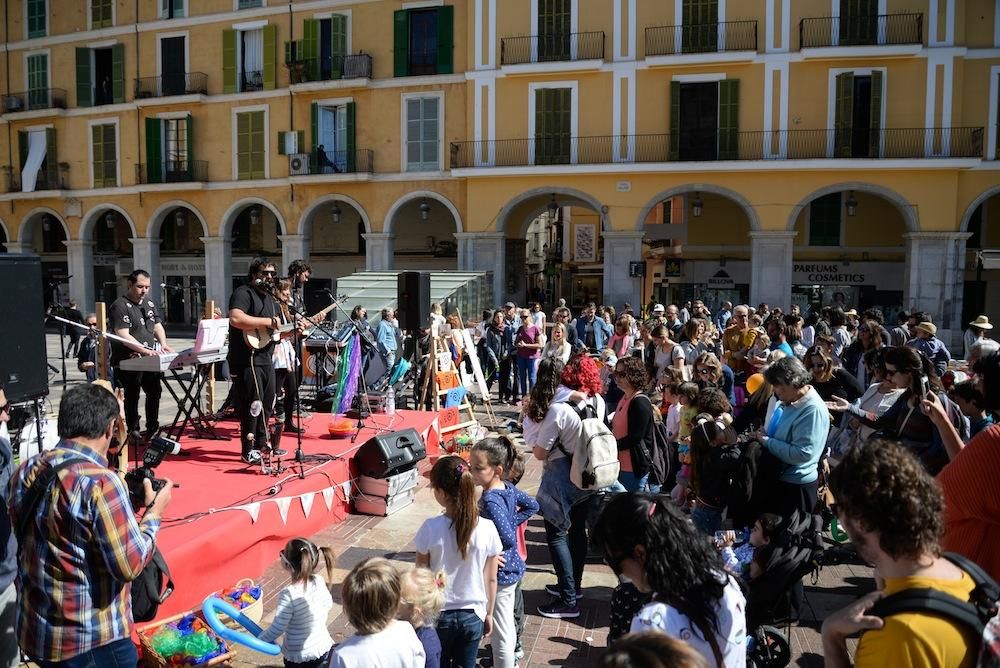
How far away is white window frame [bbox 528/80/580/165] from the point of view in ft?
70.9

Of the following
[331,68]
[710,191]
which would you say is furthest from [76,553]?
[331,68]

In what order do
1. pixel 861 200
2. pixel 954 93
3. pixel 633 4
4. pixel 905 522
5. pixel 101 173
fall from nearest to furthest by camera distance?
pixel 905 522
pixel 954 93
pixel 633 4
pixel 861 200
pixel 101 173

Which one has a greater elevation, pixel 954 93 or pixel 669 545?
pixel 954 93

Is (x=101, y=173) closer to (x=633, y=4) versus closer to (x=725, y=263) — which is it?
(x=633, y=4)

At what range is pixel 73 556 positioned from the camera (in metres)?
2.78

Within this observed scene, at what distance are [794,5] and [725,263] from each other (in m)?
8.24

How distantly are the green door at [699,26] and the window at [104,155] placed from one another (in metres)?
19.6

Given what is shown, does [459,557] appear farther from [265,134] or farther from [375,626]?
[265,134]

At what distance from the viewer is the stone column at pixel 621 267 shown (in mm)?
21719

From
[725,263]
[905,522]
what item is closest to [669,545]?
[905,522]

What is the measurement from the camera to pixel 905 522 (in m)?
2.03

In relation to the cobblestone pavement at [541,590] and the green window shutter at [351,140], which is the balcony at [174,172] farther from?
the cobblestone pavement at [541,590]

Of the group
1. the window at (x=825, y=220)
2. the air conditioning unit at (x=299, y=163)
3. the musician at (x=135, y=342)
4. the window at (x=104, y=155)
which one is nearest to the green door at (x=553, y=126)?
the air conditioning unit at (x=299, y=163)

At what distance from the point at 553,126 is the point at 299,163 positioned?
8283mm
